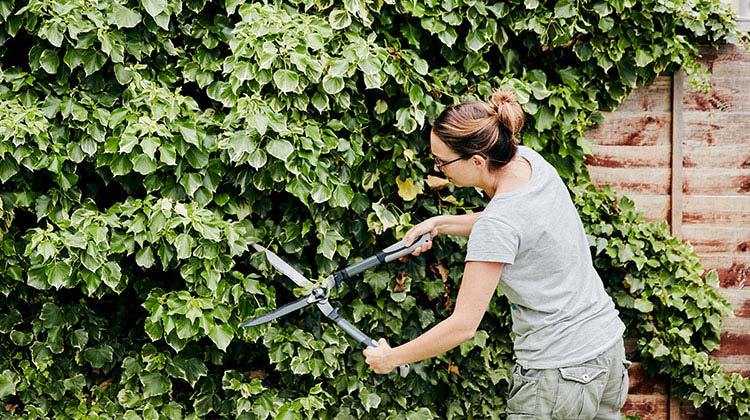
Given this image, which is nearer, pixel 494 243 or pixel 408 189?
pixel 494 243

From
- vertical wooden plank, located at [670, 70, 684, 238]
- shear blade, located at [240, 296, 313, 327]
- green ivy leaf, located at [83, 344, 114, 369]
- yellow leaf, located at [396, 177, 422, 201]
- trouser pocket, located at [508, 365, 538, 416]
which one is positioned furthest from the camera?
vertical wooden plank, located at [670, 70, 684, 238]

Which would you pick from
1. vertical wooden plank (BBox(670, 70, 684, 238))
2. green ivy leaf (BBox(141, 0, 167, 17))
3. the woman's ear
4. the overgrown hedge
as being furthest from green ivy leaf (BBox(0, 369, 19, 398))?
vertical wooden plank (BBox(670, 70, 684, 238))

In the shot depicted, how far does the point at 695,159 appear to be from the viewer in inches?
137

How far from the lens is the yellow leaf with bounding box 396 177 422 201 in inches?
127

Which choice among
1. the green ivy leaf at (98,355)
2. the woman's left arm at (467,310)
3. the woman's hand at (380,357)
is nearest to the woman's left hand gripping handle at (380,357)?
the woman's hand at (380,357)

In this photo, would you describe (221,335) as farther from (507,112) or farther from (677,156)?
(677,156)

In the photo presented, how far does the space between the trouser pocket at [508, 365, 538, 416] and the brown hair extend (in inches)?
23.4

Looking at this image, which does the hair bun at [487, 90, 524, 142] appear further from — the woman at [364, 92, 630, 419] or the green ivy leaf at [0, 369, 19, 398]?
the green ivy leaf at [0, 369, 19, 398]

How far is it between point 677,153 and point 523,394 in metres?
1.48

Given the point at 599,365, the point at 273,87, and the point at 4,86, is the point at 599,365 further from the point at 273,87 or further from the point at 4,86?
the point at 4,86

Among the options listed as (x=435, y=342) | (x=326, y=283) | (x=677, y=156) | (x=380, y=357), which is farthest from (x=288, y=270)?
(x=677, y=156)

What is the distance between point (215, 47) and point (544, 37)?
1.20 meters

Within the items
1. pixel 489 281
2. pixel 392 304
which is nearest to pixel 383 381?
pixel 392 304

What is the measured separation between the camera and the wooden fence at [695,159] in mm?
3451
